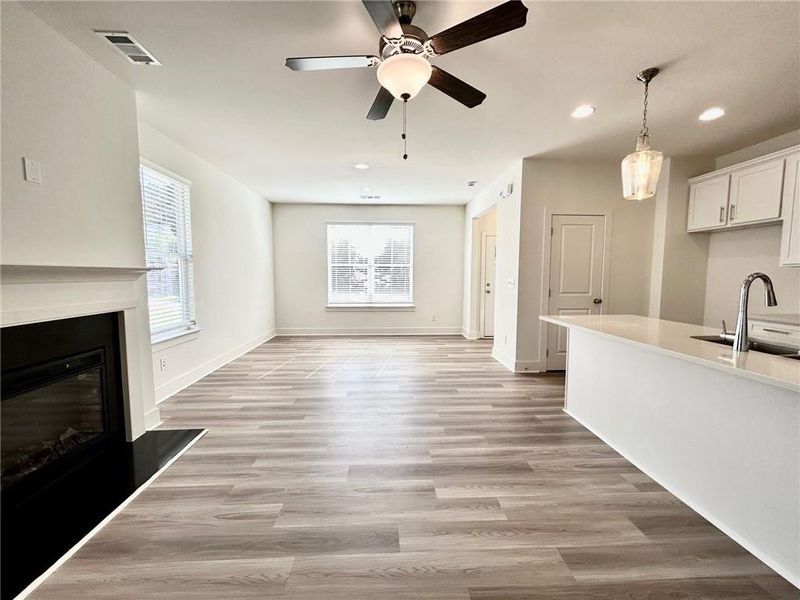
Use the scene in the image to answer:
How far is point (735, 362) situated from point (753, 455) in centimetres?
50

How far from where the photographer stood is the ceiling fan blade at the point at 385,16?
4.83ft

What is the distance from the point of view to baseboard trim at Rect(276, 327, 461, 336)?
6.86m

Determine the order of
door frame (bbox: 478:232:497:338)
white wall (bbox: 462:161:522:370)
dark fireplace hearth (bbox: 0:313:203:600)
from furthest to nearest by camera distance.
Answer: door frame (bbox: 478:232:497:338), white wall (bbox: 462:161:522:370), dark fireplace hearth (bbox: 0:313:203:600)

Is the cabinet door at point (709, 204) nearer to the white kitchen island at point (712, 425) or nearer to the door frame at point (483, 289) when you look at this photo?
the white kitchen island at point (712, 425)

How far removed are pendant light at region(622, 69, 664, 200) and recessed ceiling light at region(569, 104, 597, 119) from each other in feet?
1.44

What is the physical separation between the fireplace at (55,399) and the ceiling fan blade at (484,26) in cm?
271

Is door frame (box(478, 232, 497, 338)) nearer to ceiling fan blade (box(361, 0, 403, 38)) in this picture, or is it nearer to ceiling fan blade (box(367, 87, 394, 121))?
ceiling fan blade (box(367, 87, 394, 121))

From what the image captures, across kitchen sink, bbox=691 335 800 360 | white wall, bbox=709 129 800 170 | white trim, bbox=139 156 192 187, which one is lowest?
kitchen sink, bbox=691 335 800 360

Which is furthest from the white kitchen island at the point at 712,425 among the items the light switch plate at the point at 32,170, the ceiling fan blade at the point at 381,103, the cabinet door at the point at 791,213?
the light switch plate at the point at 32,170

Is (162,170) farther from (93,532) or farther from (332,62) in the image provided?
(93,532)

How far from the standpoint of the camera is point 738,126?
10.3 feet

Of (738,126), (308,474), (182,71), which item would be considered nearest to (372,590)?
(308,474)

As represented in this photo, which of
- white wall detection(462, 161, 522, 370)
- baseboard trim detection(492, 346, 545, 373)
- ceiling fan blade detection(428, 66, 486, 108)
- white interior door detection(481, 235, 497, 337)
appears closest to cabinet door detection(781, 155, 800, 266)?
white wall detection(462, 161, 522, 370)

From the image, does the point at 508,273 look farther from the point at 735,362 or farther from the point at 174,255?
the point at 174,255
